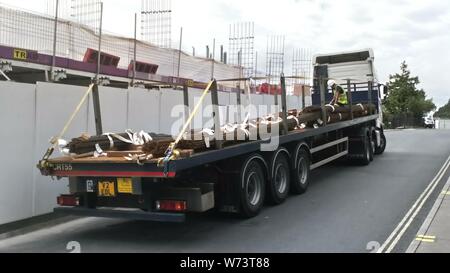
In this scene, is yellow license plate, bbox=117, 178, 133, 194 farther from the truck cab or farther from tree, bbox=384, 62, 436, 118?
tree, bbox=384, 62, 436, 118

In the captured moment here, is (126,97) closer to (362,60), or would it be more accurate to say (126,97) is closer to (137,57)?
(137,57)

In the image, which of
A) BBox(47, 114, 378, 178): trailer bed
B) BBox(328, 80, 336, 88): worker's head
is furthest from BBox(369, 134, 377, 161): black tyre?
BBox(47, 114, 378, 178): trailer bed

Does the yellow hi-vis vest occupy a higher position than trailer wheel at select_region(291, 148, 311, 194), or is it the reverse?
the yellow hi-vis vest

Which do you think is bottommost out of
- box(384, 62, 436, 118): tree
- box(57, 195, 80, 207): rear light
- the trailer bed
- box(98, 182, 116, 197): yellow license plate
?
box(57, 195, 80, 207): rear light

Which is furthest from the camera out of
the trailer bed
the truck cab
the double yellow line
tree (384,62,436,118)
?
tree (384,62,436,118)

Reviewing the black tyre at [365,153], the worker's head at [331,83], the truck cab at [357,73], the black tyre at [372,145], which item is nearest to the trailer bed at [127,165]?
the worker's head at [331,83]

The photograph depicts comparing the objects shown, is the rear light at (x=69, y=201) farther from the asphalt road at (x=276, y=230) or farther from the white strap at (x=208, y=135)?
the white strap at (x=208, y=135)

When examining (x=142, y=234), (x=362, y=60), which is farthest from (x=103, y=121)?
(x=362, y=60)

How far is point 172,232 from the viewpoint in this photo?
745 cm

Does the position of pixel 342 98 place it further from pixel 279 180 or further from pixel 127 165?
pixel 127 165

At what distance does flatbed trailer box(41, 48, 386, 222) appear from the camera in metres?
6.51

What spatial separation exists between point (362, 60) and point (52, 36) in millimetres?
9599

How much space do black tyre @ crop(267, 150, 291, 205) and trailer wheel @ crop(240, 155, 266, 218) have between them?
1.05 ft

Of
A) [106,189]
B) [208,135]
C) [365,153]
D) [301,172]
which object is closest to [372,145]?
[365,153]
